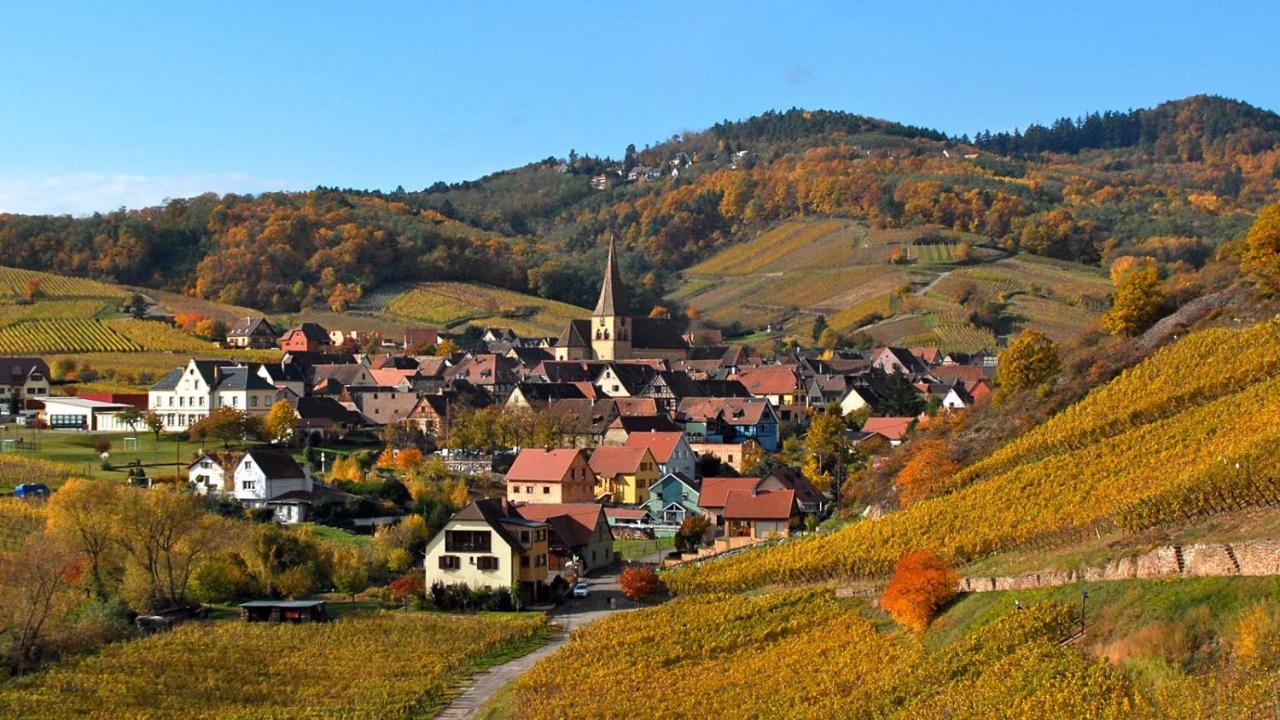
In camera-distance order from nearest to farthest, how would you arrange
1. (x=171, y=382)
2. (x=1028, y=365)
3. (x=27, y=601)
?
(x=27, y=601) → (x=1028, y=365) → (x=171, y=382)

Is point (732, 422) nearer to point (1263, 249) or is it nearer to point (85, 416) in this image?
point (85, 416)

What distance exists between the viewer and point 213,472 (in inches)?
2315

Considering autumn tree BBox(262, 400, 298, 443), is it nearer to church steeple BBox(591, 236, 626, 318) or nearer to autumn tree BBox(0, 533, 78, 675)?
autumn tree BBox(0, 533, 78, 675)

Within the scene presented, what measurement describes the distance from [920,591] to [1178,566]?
654 centimetres

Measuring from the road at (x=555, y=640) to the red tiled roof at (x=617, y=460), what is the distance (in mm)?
13105

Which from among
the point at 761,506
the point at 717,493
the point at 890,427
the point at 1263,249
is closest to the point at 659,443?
the point at 717,493

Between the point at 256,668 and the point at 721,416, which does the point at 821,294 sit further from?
the point at 256,668

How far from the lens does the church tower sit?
122 m

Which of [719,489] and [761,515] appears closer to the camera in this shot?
[761,515]

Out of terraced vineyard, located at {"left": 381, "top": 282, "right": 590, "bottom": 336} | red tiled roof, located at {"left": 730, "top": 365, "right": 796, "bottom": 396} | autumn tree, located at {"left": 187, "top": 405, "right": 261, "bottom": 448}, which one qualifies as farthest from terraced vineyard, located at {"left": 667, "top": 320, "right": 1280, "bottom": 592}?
terraced vineyard, located at {"left": 381, "top": 282, "right": 590, "bottom": 336}

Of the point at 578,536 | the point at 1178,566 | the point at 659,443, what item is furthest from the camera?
the point at 659,443

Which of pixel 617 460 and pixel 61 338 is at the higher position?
pixel 61 338

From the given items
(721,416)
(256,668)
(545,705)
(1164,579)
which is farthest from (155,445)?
(1164,579)

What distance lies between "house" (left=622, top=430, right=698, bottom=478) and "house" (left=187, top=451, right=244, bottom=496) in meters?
17.9
